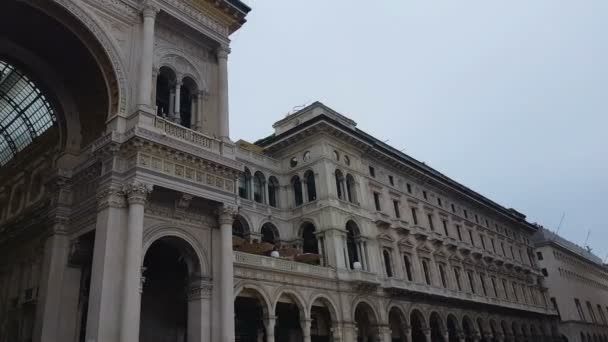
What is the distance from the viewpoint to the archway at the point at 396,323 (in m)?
36.0

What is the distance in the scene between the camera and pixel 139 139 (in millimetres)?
18375

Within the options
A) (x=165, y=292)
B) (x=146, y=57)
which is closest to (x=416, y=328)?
(x=165, y=292)

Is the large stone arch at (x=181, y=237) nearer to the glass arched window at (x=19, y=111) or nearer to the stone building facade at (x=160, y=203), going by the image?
the stone building facade at (x=160, y=203)

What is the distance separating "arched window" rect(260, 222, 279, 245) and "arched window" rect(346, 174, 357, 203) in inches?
252

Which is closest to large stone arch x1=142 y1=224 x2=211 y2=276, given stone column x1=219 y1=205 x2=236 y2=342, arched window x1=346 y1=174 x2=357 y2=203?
stone column x1=219 y1=205 x2=236 y2=342

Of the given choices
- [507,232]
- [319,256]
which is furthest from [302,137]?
[507,232]

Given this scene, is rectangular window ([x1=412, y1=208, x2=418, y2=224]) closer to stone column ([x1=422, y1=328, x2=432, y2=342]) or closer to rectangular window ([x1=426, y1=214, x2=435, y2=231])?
rectangular window ([x1=426, y1=214, x2=435, y2=231])

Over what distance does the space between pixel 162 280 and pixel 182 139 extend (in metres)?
6.78

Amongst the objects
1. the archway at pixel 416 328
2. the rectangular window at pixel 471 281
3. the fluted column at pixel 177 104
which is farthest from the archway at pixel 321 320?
the rectangular window at pixel 471 281

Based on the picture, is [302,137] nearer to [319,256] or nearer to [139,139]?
[319,256]

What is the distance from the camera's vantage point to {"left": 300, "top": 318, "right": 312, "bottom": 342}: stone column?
94.8ft

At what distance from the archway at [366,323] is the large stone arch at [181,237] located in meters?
16.7

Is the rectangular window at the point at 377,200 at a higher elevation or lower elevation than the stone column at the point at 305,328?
higher

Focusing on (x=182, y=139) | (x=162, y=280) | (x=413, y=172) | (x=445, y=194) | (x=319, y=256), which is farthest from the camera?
(x=445, y=194)
